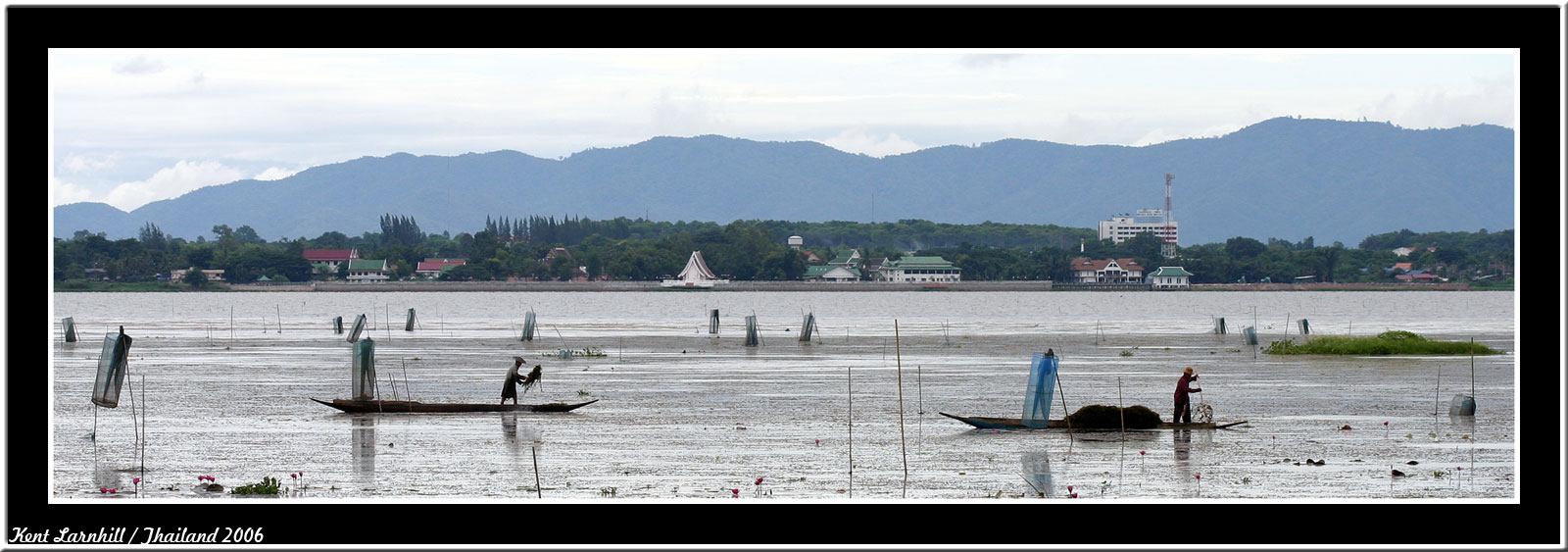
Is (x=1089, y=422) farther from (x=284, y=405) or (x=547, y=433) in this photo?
(x=284, y=405)

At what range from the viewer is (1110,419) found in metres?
25.8

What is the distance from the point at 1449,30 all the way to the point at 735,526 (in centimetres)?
586

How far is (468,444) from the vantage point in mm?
24562

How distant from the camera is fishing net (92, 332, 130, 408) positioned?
2527 cm

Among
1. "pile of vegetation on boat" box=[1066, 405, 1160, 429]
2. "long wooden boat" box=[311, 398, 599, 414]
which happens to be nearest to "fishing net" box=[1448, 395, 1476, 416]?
"pile of vegetation on boat" box=[1066, 405, 1160, 429]

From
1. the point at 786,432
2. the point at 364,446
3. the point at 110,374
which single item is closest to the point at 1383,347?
the point at 786,432

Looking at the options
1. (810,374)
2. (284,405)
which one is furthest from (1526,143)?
(810,374)

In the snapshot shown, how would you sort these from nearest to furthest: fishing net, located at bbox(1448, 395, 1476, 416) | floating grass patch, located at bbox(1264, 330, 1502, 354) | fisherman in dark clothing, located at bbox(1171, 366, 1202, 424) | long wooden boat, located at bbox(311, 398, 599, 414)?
1. fisherman in dark clothing, located at bbox(1171, 366, 1202, 424)
2. fishing net, located at bbox(1448, 395, 1476, 416)
3. long wooden boat, located at bbox(311, 398, 599, 414)
4. floating grass patch, located at bbox(1264, 330, 1502, 354)

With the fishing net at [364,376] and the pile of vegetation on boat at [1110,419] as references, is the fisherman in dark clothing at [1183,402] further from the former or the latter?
the fishing net at [364,376]

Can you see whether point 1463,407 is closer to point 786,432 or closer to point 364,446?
point 786,432

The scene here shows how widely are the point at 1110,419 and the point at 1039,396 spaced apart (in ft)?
3.99

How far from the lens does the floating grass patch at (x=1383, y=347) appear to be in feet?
167

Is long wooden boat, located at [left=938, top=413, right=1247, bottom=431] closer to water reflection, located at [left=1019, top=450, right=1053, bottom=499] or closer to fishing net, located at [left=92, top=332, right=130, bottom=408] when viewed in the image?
water reflection, located at [left=1019, top=450, right=1053, bottom=499]

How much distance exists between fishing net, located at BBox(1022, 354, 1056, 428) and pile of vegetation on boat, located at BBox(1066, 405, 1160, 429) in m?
0.46
